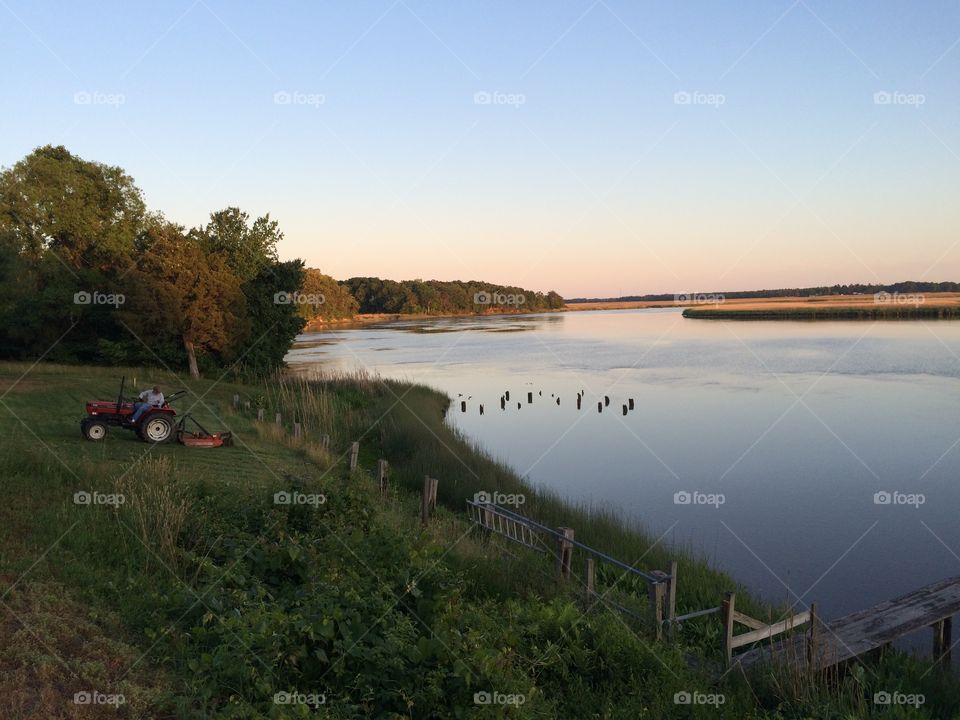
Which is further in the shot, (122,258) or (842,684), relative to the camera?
(122,258)

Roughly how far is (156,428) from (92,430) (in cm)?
134

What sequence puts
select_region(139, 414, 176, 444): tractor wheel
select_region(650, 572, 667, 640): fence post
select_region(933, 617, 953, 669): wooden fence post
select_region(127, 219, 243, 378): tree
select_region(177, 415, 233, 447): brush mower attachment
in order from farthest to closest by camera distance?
1. select_region(127, 219, 243, 378): tree
2. select_region(177, 415, 233, 447): brush mower attachment
3. select_region(139, 414, 176, 444): tractor wheel
4. select_region(933, 617, 953, 669): wooden fence post
5. select_region(650, 572, 667, 640): fence post

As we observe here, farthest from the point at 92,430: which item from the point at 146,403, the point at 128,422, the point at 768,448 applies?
the point at 768,448

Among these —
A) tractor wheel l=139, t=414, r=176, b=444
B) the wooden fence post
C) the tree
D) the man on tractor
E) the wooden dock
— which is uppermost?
the tree

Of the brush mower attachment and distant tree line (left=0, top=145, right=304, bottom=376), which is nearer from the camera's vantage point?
the brush mower attachment

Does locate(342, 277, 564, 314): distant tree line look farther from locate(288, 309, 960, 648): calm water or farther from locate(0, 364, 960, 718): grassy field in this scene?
locate(0, 364, 960, 718): grassy field

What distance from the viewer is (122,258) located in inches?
1410

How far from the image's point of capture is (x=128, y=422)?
52.2ft

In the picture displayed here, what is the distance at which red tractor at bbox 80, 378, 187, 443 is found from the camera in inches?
619

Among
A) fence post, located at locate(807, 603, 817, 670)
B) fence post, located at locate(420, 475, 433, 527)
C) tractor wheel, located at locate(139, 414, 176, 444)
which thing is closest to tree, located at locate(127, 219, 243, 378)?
tractor wheel, located at locate(139, 414, 176, 444)

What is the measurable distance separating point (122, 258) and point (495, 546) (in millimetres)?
31812

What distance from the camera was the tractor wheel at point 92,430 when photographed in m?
15.6

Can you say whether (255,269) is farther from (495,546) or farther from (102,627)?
(102,627)

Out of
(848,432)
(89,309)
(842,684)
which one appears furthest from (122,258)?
(842,684)
